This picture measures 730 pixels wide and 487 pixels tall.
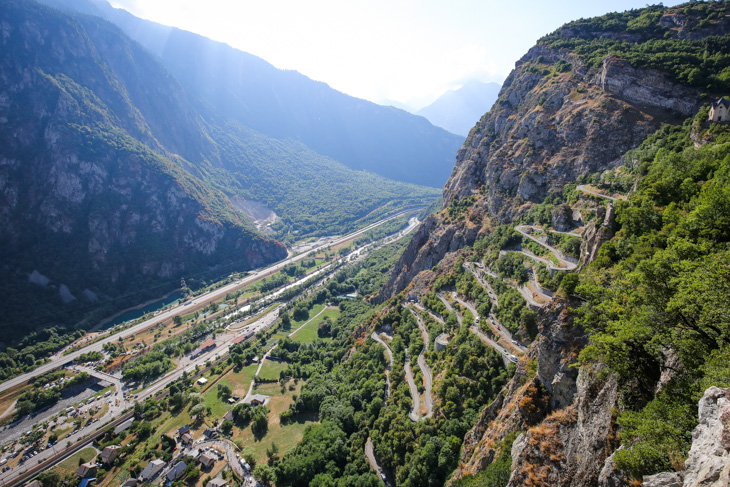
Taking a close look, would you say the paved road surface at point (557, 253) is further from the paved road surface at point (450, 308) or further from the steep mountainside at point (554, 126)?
the paved road surface at point (450, 308)

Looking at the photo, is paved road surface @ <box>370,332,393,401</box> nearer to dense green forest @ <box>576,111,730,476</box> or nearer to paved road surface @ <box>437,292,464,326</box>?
paved road surface @ <box>437,292,464,326</box>

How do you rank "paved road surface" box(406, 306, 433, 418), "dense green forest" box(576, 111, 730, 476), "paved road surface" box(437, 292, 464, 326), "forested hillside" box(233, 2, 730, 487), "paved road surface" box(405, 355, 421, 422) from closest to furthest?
"dense green forest" box(576, 111, 730, 476)
"forested hillside" box(233, 2, 730, 487)
"paved road surface" box(405, 355, 421, 422)
"paved road surface" box(406, 306, 433, 418)
"paved road surface" box(437, 292, 464, 326)

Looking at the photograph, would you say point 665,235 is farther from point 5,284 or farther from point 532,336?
point 5,284

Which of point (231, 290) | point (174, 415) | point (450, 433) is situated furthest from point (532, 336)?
point (231, 290)

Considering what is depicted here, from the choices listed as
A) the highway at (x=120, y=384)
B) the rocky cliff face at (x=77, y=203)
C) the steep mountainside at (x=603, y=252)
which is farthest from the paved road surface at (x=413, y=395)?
the rocky cliff face at (x=77, y=203)

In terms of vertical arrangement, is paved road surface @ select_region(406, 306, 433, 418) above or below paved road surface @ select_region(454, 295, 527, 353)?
below

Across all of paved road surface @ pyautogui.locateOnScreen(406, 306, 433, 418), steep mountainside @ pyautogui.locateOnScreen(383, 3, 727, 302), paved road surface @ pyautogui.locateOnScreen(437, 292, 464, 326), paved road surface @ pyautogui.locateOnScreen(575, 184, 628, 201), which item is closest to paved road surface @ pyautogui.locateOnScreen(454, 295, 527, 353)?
paved road surface @ pyautogui.locateOnScreen(437, 292, 464, 326)

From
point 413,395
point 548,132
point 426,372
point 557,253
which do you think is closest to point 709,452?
point 413,395

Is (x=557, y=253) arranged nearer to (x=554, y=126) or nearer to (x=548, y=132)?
(x=548, y=132)
